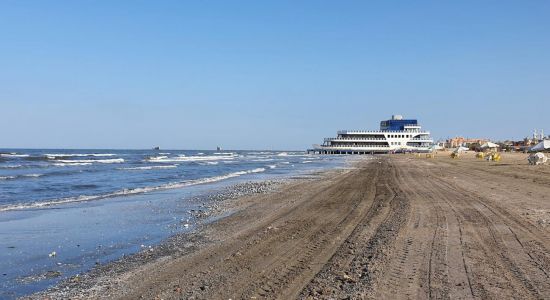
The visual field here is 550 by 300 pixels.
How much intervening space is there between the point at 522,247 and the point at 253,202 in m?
10.6

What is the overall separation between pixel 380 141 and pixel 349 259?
122081mm

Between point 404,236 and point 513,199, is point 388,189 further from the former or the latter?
point 404,236

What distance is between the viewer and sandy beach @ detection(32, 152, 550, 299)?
6.10 m

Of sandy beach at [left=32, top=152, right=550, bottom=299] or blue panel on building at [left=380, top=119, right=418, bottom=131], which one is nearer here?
sandy beach at [left=32, top=152, right=550, bottom=299]

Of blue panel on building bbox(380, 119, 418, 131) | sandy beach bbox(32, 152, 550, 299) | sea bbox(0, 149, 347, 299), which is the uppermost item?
blue panel on building bbox(380, 119, 418, 131)

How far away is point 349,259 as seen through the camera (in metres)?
7.61

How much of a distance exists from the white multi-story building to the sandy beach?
112921 mm

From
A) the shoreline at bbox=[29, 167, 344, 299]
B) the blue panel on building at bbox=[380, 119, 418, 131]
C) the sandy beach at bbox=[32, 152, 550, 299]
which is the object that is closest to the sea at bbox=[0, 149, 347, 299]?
the shoreline at bbox=[29, 167, 344, 299]

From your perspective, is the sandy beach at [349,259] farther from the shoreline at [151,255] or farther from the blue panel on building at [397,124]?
the blue panel on building at [397,124]

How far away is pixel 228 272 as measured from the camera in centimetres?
710

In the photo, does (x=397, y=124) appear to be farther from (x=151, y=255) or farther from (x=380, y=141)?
(x=151, y=255)

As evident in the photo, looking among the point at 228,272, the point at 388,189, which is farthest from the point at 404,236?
the point at 388,189

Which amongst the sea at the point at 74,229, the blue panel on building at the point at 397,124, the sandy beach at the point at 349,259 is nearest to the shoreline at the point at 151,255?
the sandy beach at the point at 349,259

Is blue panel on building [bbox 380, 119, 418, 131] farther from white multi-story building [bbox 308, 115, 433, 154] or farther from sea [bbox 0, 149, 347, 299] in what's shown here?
sea [bbox 0, 149, 347, 299]
